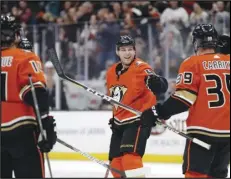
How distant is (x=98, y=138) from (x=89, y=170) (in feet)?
3.60

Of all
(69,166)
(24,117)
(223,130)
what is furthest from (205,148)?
(69,166)

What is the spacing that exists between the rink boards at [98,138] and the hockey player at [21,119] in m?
3.74

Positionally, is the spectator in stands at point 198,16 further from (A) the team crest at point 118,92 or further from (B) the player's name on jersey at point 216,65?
(B) the player's name on jersey at point 216,65

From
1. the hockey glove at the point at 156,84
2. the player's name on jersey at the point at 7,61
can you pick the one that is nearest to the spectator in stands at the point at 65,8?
the hockey glove at the point at 156,84

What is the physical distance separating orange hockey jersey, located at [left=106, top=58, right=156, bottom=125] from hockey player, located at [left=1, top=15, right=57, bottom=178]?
39.7 inches

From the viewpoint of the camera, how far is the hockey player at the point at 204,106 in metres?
3.06

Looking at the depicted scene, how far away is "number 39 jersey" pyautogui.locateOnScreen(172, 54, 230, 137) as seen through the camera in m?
3.06

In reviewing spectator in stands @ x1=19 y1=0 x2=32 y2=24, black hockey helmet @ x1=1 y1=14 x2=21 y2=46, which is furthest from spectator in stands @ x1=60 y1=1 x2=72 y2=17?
black hockey helmet @ x1=1 y1=14 x2=21 y2=46

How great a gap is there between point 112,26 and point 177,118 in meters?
1.37

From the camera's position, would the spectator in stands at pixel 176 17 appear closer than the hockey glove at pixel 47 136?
No

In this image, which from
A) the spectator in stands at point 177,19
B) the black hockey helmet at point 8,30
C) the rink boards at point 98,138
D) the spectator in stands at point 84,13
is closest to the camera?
the black hockey helmet at point 8,30

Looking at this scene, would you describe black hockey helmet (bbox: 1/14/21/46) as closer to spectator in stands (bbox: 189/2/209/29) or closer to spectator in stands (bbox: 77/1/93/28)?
spectator in stands (bbox: 189/2/209/29)

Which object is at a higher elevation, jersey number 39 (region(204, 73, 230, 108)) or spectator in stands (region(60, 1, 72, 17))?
spectator in stands (region(60, 1, 72, 17))

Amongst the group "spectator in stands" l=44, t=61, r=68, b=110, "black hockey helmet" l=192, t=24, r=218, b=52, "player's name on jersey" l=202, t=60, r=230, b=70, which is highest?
"black hockey helmet" l=192, t=24, r=218, b=52
